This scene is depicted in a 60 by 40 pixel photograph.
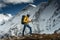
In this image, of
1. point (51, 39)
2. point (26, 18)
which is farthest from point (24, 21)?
point (51, 39)

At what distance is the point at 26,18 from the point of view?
1268 inches

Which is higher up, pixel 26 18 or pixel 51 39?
pixel 26 18

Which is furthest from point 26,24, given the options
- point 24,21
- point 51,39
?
point 51,39

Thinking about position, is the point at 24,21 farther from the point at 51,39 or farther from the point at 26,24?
the point at 51,39

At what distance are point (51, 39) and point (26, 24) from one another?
6975 millimetres

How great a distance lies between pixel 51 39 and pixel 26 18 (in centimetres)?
701

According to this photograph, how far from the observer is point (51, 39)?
2589cm

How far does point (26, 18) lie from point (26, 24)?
69 cm

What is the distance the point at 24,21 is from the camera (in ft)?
105

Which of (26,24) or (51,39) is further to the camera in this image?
(26,24)

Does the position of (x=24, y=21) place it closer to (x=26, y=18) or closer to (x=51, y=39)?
(x=26, y=18)

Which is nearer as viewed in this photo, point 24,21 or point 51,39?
point 51,39

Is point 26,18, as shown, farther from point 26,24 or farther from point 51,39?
point 51,39

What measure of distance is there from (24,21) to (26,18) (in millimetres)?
432
